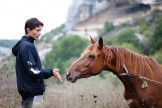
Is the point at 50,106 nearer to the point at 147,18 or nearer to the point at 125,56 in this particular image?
the point at 125,56

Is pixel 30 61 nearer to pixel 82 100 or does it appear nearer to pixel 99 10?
pixel 82 100

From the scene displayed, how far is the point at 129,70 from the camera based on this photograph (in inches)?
260

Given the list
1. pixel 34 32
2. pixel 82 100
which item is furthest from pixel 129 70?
pixel 82 100

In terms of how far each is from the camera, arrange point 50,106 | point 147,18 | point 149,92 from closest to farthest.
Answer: point 149,92, point 50,106, point 147,18

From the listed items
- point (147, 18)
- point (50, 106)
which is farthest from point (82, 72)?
point (147, 18)

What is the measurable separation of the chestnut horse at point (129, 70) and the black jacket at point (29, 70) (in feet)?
3.06

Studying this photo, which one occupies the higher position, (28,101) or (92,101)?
(28,101)

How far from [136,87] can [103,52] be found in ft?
2.38

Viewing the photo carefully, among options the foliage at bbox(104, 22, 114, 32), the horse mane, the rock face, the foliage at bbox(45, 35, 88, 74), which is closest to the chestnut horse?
the horse mane

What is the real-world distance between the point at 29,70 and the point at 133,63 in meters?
1.82

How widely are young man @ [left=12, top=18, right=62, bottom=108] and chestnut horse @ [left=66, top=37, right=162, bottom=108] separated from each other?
3.07 feet

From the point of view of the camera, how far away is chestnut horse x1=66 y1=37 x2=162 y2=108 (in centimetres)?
653

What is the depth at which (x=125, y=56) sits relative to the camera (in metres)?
6.64

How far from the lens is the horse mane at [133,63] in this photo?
6.61 m
